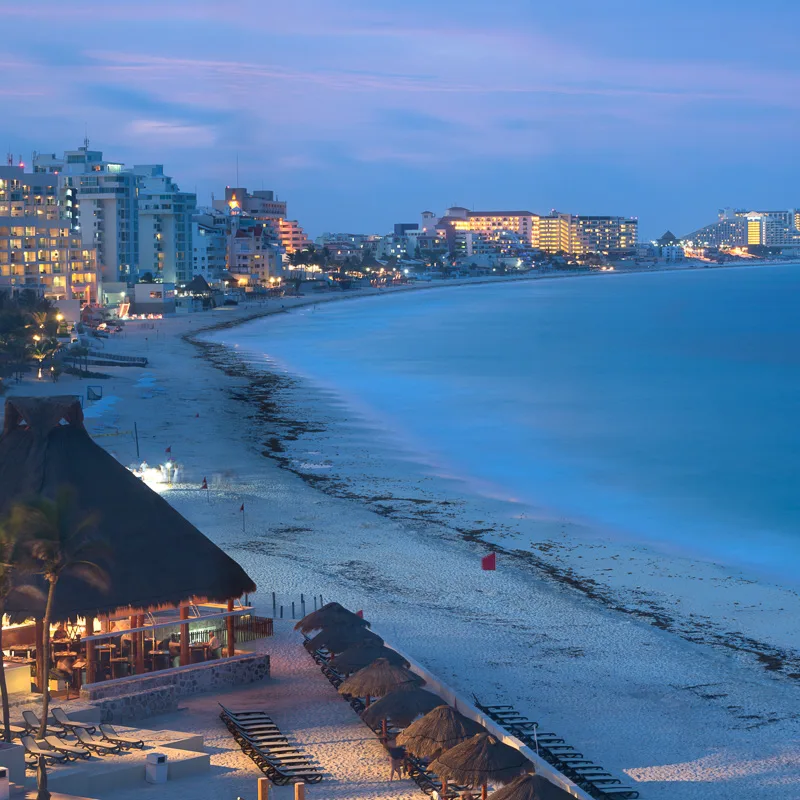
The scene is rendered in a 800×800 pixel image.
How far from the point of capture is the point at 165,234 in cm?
11944

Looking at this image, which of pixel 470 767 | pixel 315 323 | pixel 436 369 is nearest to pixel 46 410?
pixel 470 767

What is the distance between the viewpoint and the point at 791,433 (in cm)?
4459

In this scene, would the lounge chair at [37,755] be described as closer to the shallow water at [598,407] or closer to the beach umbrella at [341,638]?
the beach umbrella at [341,638]

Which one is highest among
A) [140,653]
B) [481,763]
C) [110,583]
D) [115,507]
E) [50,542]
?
[50,542]

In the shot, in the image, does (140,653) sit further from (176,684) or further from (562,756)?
(562,756)

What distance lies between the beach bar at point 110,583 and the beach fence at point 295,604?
2474mm

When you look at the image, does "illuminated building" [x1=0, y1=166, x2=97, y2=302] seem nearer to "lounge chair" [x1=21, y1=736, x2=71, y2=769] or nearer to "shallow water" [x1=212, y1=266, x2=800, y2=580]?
"shallow water" [x1=212, y1=266, x2=800, y2=580]

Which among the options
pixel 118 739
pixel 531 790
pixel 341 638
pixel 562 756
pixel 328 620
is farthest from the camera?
pixel 328 620

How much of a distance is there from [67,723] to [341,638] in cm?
386

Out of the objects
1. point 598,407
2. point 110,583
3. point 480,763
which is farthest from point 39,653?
point 598,407

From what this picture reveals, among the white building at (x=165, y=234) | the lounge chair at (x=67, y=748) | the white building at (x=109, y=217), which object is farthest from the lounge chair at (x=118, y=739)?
the white building at (x=165, y=234)

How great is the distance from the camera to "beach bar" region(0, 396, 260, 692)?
14.4 metres

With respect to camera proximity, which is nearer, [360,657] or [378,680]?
[378,680]

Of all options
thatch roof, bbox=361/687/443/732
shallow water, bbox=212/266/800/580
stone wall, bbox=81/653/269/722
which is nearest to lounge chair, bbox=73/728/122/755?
stone wall, bbox=81/653/269/722
